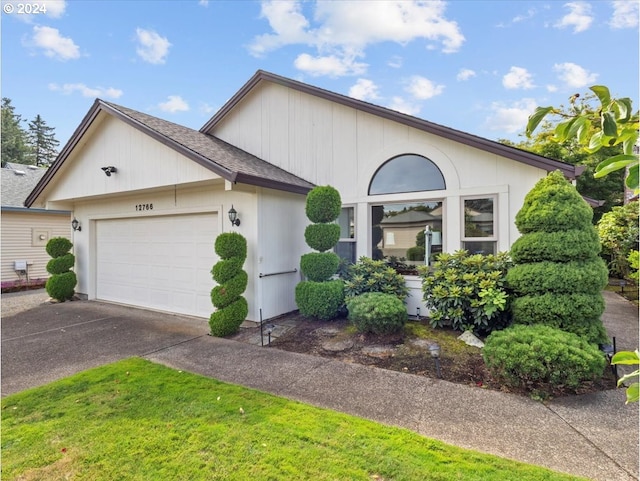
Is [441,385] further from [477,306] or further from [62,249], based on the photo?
[62,249]

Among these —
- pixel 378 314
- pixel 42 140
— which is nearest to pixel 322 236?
pixel 378 314

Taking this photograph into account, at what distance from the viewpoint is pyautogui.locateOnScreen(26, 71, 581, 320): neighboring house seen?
7008 mm

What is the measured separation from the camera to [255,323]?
24.0 feet

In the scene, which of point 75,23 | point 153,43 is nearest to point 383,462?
point 75,23

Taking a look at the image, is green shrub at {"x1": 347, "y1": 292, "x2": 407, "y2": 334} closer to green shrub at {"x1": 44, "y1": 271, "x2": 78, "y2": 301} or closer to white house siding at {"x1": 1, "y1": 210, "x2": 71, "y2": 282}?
green shrub at {"x1": 44, "y1": 271, "x2": 78, "y2": 301}

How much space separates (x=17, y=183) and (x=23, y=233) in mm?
3834

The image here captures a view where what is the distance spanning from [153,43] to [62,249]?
692cm

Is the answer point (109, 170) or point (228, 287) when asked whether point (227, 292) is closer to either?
point (228, 287)

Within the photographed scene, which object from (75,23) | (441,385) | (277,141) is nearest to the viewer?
(441,385)

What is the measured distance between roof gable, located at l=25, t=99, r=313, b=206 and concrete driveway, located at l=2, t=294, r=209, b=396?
3388mm

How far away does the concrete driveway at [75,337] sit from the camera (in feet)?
16.5

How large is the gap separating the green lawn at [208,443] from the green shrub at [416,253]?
4.78 metres

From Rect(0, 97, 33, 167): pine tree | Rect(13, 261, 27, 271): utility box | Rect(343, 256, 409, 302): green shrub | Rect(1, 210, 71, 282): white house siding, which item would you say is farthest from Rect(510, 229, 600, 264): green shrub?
Rect(0, 97, 33, 167): pine tree

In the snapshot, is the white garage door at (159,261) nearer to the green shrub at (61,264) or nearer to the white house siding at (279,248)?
the green shrub at (61,264)
